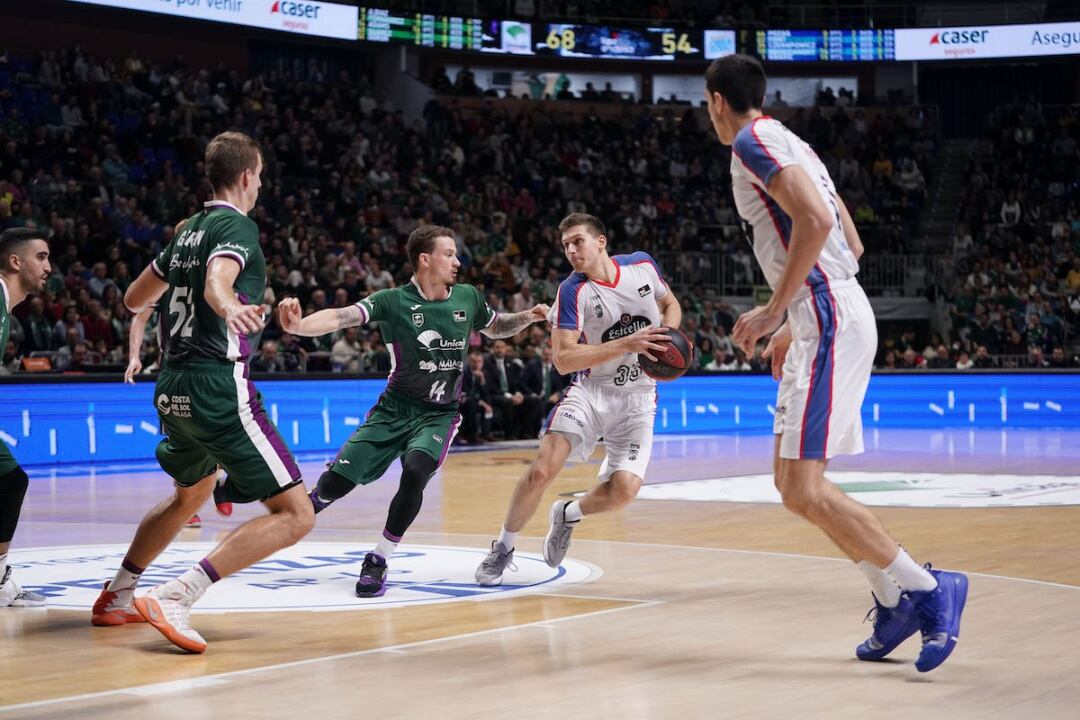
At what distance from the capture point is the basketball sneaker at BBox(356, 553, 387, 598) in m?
6.42

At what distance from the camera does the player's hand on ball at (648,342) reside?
6391 mm

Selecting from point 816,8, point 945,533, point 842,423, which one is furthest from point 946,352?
point 842,423

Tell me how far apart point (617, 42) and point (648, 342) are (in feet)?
78.6

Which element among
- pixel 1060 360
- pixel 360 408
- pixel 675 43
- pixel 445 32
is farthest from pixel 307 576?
pixel 675 43

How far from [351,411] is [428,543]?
27.1 ft

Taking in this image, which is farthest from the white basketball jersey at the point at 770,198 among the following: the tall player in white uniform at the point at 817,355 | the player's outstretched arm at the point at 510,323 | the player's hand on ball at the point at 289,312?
the player's outstretched arm at the point at 510,323

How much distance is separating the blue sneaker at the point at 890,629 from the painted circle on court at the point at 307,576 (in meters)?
2.01

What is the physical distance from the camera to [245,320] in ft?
15.9

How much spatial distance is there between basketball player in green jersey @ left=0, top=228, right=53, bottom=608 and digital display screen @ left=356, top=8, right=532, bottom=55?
20532 millimetres

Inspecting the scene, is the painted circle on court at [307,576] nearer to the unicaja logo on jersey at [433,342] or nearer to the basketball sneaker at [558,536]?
the basketball sneaker at [558,536]

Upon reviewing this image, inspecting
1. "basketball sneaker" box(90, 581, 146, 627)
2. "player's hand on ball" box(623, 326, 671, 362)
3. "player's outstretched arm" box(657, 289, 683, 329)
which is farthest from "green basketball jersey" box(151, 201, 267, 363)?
"player's outstretched arm" box(657, 289, 683, 329)

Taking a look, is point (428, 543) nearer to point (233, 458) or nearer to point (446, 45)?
point (233, 458)

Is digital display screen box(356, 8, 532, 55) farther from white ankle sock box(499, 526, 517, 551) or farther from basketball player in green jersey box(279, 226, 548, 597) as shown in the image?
white ankle sock box(499, 526, 517, 551)

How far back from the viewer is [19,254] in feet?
21.6
